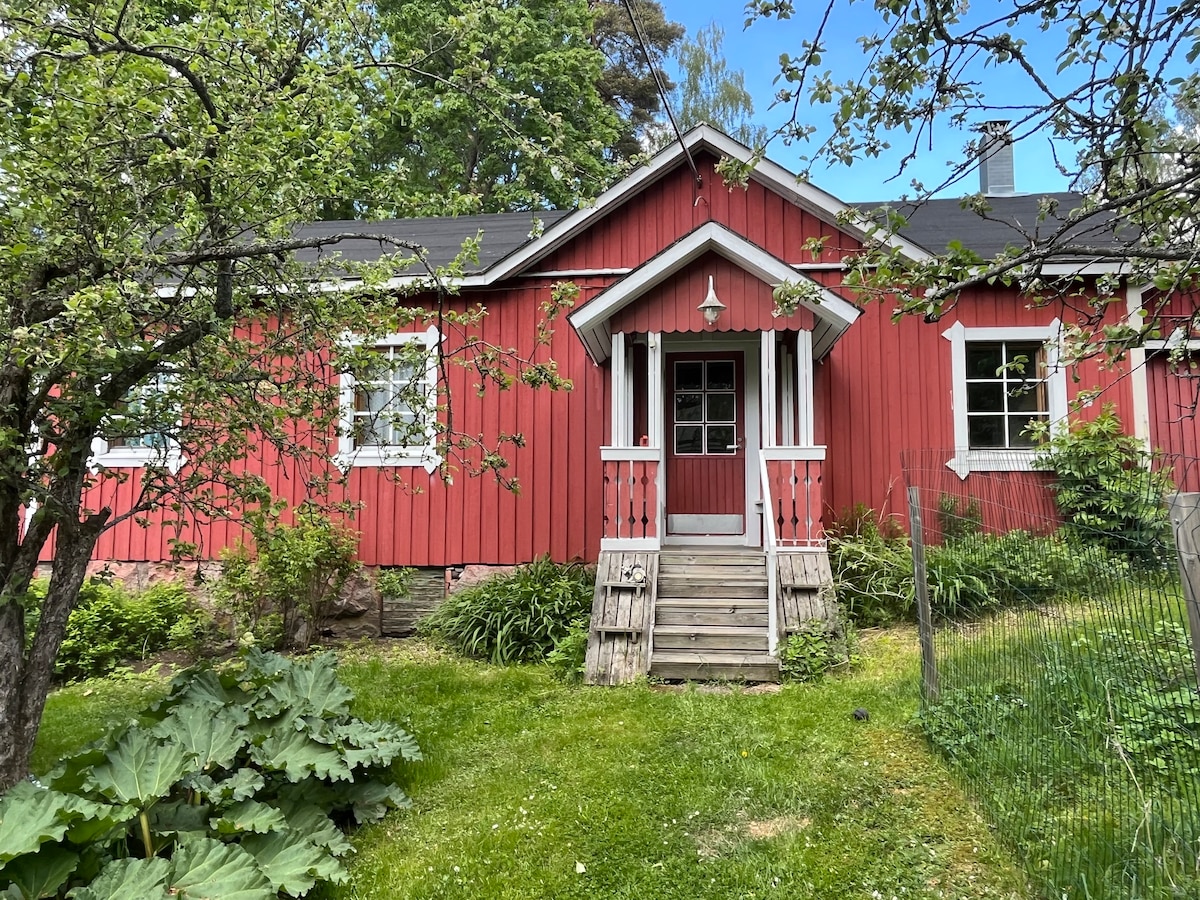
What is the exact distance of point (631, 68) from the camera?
74.8 feet

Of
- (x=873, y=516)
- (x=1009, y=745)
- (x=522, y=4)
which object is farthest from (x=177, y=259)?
(x=522, y=4)

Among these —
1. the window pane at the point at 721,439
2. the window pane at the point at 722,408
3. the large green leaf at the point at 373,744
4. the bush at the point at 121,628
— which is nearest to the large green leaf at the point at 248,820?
the large green leaf at the point at 373,744

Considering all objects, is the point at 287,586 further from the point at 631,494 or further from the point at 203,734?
the point at 203,734

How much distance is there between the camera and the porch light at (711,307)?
21.1ft

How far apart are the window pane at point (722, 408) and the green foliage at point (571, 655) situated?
2.99 metres

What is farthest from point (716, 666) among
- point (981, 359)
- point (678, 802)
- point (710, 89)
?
point (710, 89)

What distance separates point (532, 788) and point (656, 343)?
4230 millimetres

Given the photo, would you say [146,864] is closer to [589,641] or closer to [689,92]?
[589,641]

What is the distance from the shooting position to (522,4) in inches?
746

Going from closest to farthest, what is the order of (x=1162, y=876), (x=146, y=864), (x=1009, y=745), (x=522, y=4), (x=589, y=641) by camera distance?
(x=1162, y=876) < (x=146, y=864) < (x=1009, y=745) < (x=589, y=641) < (x=522, y=4)

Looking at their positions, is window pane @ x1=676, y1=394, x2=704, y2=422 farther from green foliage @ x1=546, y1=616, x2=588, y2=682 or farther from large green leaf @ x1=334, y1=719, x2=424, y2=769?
large green leaf @ x1=334, y1=719, x2=424, y2=769

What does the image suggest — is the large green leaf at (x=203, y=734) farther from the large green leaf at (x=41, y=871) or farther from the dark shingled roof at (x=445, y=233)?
the dark shingled roof at (x=445, y=233)

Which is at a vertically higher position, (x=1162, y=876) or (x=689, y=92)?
(x=689, y=92)

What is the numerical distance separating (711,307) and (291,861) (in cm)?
521
